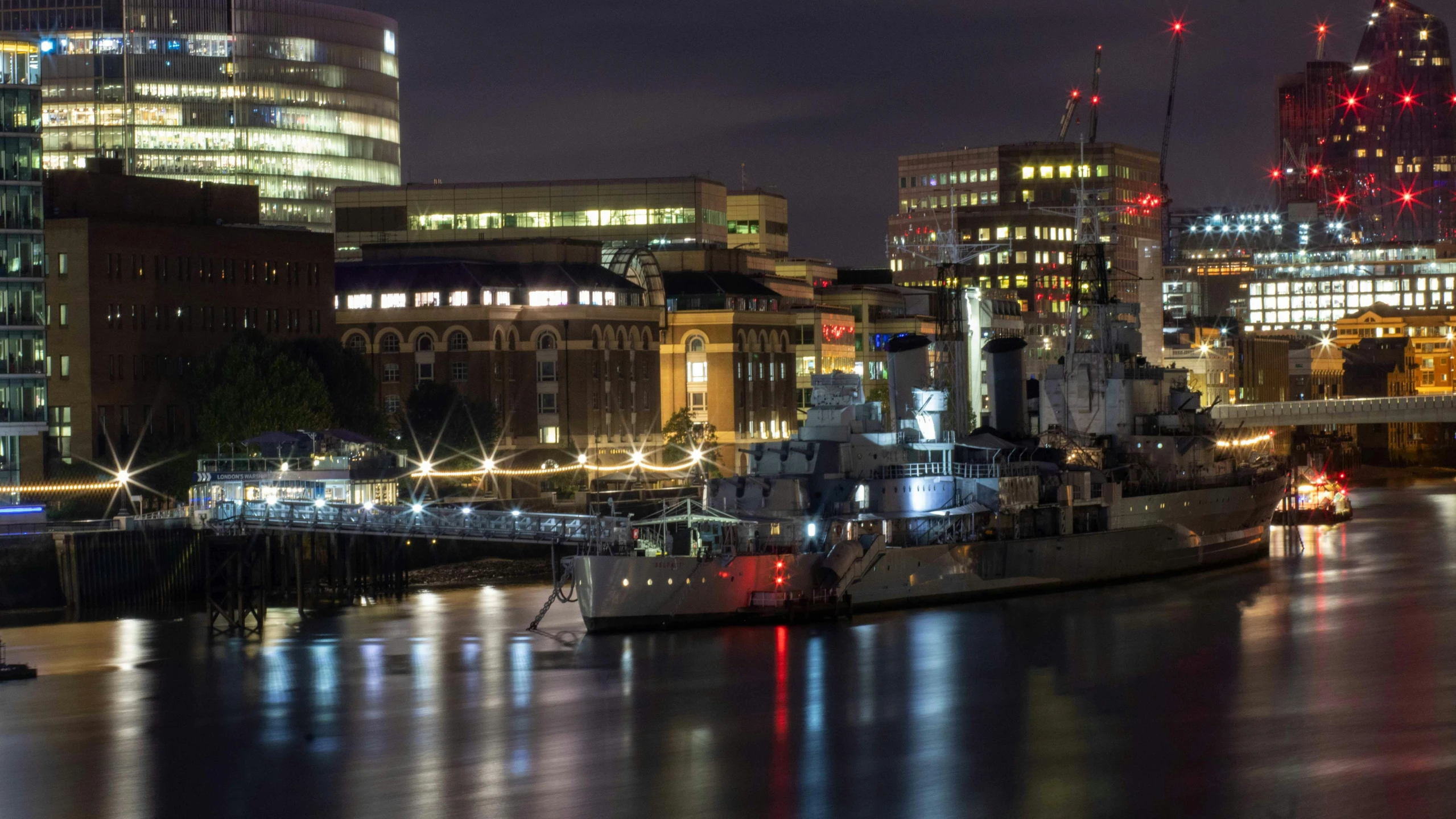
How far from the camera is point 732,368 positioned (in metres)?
128

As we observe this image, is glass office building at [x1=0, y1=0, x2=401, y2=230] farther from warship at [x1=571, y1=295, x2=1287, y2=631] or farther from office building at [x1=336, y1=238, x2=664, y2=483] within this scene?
warship at [x1=571, y1=295, x2=1287, y2=631]

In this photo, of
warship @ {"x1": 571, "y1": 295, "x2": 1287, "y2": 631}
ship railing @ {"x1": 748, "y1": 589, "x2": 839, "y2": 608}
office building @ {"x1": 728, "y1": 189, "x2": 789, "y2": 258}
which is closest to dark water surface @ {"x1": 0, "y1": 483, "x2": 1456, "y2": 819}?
ship railing @ {"x1": 748, "y1": 589, "x2": 839, "y2": 608}

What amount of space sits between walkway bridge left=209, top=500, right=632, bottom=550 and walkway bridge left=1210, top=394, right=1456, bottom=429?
7066 cm

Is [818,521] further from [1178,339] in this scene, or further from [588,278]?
[1178,339]

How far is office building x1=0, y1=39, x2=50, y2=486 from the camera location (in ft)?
278

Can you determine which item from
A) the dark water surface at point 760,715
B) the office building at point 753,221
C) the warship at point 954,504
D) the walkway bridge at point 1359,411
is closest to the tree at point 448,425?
the warship at point 954,504

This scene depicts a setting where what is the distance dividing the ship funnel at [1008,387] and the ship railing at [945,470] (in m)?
10.8

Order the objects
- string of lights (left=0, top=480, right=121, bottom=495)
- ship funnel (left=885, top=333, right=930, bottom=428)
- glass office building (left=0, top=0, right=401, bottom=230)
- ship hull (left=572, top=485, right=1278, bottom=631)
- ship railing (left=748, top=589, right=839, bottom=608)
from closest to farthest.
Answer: ship hull (left=572, top=485, right=1278, bottom=631)
ship railing (left=748, top=589, right=839, bottom=608)
ship funnel (left=885, top=333, right=930, bottom=428)
string of lights (left=0, top=480, right=121, bottom=495)
glass office building (left=0, top=0, right=401, bottom=230)

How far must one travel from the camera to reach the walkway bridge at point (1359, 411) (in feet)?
420

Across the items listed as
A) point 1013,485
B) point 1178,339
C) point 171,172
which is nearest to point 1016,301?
point 1178,339

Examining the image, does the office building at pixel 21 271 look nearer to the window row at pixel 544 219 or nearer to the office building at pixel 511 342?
the office building at pixel 511 342

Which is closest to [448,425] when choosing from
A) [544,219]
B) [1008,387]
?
[1008,387]

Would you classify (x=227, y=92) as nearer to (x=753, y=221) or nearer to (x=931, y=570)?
(x=753, y=221)

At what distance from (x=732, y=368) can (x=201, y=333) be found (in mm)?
37218
